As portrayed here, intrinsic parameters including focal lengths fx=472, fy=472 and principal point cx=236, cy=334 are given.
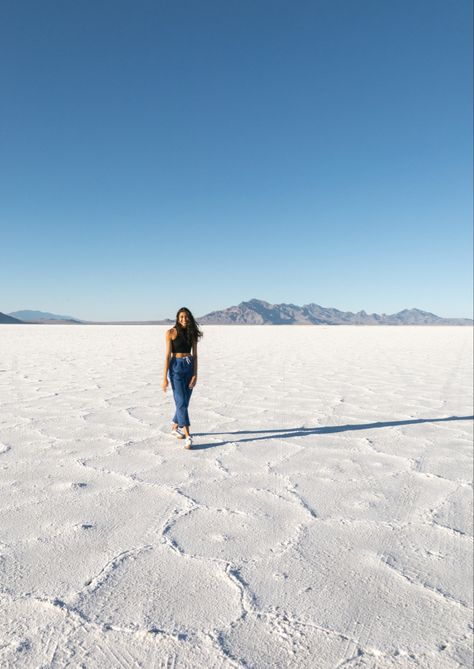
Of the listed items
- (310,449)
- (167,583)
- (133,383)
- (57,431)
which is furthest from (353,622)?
(133,383)

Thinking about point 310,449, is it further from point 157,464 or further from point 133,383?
point 133,383

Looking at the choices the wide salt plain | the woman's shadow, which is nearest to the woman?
the woman's shadow

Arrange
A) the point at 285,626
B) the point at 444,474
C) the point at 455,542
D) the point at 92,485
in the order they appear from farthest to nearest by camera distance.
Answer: the point at 444,474
the point at 92,485
the point at 455,542
the point at 285,626

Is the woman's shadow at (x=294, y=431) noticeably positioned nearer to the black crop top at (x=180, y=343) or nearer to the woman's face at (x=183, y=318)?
the black crop top at (x=180, y=343)

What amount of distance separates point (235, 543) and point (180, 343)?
233 cm

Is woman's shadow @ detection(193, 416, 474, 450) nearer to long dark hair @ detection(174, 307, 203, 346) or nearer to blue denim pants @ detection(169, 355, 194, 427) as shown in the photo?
blue denim pants @ detection(169, 355, 194, 427)

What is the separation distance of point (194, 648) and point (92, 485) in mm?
1720

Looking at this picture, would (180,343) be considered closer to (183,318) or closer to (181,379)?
(183,318)

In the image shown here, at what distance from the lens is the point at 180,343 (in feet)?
14.8

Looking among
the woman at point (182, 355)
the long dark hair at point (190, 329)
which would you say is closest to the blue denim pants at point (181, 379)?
the woman at point (182, 355)

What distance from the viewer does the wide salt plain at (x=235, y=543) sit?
1.74 m

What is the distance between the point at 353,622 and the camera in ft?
6.18

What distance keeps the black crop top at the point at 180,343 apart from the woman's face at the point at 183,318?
0.08 m

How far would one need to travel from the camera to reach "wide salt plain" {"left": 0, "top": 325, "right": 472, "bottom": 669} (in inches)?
68.4
